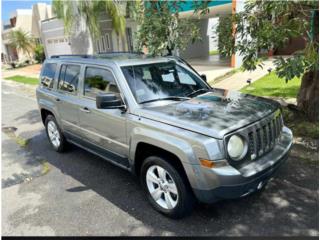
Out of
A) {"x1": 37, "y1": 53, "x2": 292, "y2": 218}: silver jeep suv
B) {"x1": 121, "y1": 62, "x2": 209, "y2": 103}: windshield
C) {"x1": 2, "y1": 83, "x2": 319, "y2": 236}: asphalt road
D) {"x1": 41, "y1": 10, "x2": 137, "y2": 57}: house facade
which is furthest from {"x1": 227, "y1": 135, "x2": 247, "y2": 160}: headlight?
{"x1": 41, "y1": 10, "x2": 137, "y2": 57}: house facade

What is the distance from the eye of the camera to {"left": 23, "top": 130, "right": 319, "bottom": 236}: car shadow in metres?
3.02

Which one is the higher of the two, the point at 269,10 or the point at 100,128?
the point at 269,10

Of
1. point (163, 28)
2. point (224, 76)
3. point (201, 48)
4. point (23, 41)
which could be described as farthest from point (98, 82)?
point (23, 41)

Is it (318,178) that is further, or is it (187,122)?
(318,178)

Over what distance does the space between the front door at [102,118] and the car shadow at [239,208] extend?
0.53 meters

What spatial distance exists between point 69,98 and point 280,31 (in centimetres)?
338

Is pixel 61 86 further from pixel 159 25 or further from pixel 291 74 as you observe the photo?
pixel 291 74

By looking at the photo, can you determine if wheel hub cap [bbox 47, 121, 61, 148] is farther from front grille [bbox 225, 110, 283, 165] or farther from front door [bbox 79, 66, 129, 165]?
front grille [bbox 225, 110, 283, 165]

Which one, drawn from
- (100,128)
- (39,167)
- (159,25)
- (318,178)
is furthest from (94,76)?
(318,178)

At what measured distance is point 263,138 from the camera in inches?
120

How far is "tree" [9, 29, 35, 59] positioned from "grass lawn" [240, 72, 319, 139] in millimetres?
29566

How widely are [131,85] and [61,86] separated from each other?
6.03 ft

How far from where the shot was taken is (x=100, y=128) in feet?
13.0

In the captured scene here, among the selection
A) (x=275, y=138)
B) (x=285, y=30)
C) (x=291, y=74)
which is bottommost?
(x=275, y=138)
